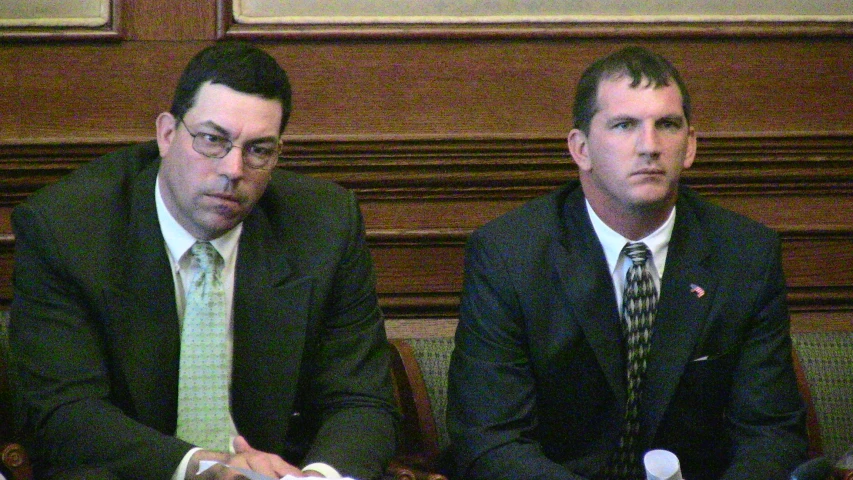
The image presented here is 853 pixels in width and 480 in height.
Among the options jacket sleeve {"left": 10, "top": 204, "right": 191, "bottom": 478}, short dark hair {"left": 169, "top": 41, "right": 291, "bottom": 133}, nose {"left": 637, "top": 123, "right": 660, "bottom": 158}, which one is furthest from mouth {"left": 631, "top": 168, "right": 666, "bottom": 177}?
jacket sleeve {"left": 10, "top": 204, "right": 191, "bottom": 478}

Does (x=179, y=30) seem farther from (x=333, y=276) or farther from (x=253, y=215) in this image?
(x=333, y=276)

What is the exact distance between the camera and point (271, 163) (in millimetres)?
2400

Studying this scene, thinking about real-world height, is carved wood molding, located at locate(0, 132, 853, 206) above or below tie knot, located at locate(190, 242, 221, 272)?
above

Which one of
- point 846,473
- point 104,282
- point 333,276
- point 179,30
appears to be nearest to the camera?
point 846,473

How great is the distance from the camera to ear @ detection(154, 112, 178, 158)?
7.91 feet

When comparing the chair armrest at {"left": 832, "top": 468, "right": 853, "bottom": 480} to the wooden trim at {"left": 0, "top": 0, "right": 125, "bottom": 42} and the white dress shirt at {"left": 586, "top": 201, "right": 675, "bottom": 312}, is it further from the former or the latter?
the wooden trim at {"left": 0, "top": 0, "right": 125, "bottom": 42}

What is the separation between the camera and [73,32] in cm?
295

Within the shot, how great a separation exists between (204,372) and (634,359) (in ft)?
3.05

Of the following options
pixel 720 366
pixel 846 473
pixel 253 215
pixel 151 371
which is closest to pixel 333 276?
pixel 253 215

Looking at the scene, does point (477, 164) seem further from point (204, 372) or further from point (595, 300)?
point (204, 372)

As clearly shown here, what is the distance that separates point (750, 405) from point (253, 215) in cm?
116

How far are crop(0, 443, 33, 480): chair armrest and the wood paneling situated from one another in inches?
38.2

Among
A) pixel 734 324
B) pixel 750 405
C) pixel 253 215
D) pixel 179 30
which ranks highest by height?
pixel 179 30

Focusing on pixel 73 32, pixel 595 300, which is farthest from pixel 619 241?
pixel 73 32
